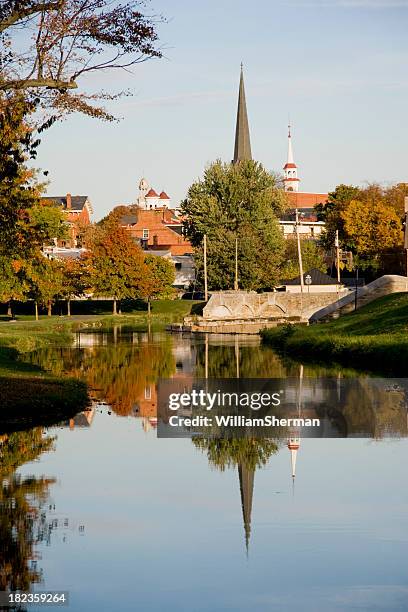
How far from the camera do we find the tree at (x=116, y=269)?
9631 centimetres

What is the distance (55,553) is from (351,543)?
3401 millimetres

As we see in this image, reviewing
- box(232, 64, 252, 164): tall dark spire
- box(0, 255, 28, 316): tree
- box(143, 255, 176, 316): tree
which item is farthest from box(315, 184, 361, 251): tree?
box(0, 255, 28, 316): tree

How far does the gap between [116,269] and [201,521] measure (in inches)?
3269

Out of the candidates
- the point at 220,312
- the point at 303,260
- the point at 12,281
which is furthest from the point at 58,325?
the point at 303,260

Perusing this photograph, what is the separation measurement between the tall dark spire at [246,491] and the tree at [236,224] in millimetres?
79463

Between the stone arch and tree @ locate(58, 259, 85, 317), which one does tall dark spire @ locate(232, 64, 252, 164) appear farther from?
the stone arch

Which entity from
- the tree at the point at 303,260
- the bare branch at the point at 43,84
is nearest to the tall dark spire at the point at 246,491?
the bare branch at the point at 43,84

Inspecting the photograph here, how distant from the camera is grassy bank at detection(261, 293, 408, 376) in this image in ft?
132

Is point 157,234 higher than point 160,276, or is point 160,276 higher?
point 157,234

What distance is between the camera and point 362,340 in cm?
4534

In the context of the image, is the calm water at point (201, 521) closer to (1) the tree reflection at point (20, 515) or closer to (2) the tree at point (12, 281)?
(1) the tree reflection at point (20, 515)

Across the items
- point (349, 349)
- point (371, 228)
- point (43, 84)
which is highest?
point (371, 228)
